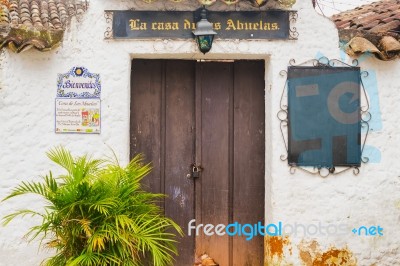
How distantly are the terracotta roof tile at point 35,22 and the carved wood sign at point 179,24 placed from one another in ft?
1.44

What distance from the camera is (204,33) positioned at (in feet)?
14.7

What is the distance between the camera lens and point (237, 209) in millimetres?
5016

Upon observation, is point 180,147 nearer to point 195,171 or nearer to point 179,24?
point 195,171

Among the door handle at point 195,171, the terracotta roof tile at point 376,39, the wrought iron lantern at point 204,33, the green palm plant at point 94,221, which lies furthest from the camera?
the door handle at point 195,171

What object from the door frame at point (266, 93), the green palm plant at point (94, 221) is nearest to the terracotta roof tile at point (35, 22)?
the door frame at point (266, 93)

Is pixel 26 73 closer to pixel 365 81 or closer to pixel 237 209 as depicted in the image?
pixel 237 209

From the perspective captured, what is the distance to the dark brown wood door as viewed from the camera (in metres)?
5.00

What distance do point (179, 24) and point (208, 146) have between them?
1280mm

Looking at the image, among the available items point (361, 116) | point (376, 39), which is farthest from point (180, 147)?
point (376, 39)

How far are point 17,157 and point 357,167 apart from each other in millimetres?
3315

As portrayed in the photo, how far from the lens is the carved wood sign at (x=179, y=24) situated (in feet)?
15.4

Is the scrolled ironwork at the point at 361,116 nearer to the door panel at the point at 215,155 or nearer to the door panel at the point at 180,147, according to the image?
the door panel at the point at 215,155

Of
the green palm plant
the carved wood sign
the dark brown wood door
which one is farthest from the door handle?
the carved wood sign

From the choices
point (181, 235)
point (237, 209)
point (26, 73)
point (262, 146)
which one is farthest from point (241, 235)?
point (26, 73)
